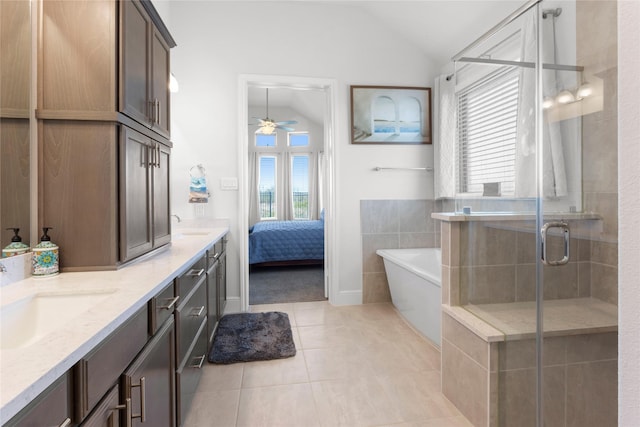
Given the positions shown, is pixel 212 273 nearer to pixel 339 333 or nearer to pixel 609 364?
pixel 339 333

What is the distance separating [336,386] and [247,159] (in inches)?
86.2

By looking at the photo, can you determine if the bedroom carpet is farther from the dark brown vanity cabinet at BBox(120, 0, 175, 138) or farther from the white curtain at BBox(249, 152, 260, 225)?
the white curtain at BBox(249, 152, 260, 225)

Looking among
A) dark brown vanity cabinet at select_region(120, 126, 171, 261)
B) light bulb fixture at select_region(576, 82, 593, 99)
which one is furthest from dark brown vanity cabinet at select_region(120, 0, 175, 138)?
light bulb fixture at select_region(576, 82, 593, 99)

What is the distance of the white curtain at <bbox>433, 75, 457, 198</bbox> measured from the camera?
3.17m

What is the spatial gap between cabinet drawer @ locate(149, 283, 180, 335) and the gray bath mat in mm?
1068

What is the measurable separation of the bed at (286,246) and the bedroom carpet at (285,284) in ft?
0.50

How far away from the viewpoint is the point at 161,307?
3.93 ft

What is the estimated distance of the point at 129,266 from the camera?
1.42 metres

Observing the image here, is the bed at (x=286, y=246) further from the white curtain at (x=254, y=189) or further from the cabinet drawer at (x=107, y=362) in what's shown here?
the cabinet drawer at (x=107, y=362)

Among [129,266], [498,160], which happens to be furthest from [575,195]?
[129,266]

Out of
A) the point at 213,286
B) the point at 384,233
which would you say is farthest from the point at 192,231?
the point at 384,233

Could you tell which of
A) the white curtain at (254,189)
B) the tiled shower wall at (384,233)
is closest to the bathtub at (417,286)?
the tiled shower wall at (384,233)

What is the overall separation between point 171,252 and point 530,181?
1924 millimetres

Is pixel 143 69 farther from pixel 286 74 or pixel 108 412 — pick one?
pixel 286 74
